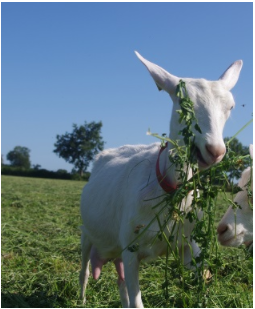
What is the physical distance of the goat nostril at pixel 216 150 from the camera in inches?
123

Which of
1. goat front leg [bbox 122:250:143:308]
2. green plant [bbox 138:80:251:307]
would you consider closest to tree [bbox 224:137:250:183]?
green plant [bbox 138:80:251:307]

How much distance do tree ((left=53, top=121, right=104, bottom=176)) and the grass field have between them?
69362 millimetres

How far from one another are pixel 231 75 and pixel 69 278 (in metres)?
3.32

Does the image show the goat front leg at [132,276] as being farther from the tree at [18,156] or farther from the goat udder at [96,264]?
the tree at [18,156]

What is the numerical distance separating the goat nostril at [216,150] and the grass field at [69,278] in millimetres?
774

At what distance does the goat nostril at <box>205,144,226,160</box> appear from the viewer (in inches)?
123

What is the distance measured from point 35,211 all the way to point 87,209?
637cm

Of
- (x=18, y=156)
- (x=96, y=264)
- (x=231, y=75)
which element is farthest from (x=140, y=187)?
→ (x=18, y=156)

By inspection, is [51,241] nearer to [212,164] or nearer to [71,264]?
[71,264]

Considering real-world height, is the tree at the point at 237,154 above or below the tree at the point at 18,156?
below

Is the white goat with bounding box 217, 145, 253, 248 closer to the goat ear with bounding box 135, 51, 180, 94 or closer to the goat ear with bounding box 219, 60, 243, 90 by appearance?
the goat ear with bounding box 219, 60, 243, 90

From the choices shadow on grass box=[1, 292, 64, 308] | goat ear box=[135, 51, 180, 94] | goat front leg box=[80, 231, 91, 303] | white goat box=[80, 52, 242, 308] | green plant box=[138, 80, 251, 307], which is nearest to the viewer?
green plant box=[138, 80, 251, 307]

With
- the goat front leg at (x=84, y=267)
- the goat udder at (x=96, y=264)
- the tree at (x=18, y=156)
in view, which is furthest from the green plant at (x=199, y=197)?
the tree at (x=18, y=156)

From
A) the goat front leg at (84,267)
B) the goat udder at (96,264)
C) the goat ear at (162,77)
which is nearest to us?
the goat ear at (162,77)
